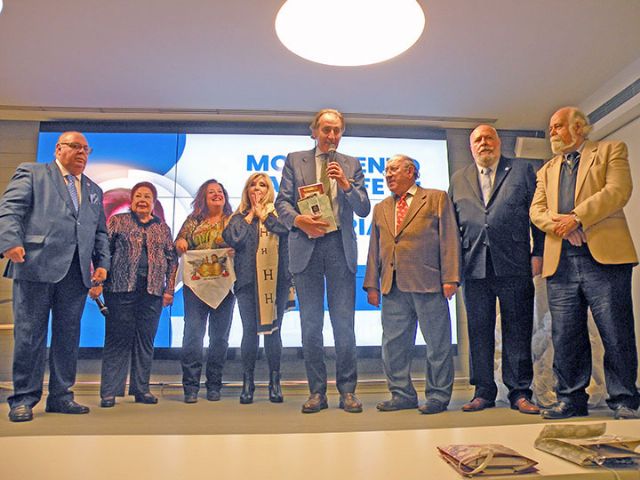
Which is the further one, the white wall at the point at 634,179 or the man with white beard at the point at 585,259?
the white wall at the point at 634,179

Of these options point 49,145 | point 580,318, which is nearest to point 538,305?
point 580,318

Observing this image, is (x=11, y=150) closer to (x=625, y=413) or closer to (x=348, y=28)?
(x=348, y=28)

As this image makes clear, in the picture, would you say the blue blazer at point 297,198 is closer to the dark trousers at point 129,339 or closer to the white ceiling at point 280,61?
the white ceiling at point 280,61

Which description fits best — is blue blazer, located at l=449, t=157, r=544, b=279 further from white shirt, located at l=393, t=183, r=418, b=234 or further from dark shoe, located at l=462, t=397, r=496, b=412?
dark shoe, located at l=462, t=397, r=496, b=412

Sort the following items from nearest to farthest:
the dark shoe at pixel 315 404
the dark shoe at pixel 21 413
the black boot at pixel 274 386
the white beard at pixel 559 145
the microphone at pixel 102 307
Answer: the dark shoe at pixel 21 413
the dark shoe at pixel 315 404
the white beard at pixel 559 145
the black boot at pixel 274 386
the microphone at pixel 102 307

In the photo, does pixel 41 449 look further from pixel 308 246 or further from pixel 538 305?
pixel 538 305

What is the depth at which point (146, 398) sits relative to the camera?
7.15 ft

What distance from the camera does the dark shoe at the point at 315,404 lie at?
1.77 metres

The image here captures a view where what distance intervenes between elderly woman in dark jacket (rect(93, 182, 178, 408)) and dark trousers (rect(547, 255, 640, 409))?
1.74m

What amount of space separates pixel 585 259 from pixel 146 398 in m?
1.95

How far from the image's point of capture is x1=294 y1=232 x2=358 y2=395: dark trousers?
1855 millimetres

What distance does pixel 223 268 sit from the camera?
92.3 inches

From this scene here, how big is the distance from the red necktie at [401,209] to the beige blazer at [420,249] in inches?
0.7

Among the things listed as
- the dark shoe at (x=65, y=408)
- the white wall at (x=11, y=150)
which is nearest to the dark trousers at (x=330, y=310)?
the dark shoe at (x=65, y=408)
